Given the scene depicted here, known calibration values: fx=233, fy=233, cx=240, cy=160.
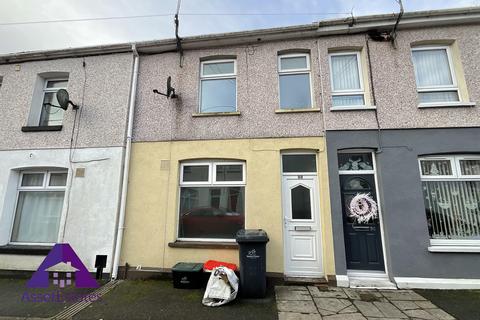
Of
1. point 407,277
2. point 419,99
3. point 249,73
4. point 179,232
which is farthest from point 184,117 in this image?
point 407,277

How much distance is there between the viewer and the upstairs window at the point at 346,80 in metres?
5.58

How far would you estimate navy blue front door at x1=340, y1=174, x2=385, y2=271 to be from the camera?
5.00 meters

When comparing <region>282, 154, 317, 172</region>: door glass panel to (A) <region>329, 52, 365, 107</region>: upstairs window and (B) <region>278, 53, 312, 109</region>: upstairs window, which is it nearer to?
(B) <region>278, 53, 312, 109</region>: upstairs window

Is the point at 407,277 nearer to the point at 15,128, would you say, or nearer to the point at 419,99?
the point at 419,99

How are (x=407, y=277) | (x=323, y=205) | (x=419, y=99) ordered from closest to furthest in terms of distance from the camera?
(x=407, y=277)
(x=323, y=205)
(x=419, y=99)

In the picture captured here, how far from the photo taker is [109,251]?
207 inches

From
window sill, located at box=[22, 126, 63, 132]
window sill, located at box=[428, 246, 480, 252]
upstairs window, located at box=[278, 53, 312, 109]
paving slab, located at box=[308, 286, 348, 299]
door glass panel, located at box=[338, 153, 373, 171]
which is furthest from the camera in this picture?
window sill, located at box=[22, 126, 63, 132]

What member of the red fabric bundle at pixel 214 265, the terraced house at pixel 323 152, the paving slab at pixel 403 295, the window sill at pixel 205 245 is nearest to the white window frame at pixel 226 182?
the terraced house at pixel 323 152

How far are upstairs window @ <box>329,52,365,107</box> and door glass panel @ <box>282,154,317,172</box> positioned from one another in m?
1.41

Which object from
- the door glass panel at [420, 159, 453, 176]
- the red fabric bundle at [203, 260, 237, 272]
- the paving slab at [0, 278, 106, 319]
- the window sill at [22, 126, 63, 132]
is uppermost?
the window sill at [22, 126, 63, 132]

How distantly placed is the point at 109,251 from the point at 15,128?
4.27 metres

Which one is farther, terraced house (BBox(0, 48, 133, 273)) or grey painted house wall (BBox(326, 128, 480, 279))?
terraced house (BBox(0, 48, 133, 273))

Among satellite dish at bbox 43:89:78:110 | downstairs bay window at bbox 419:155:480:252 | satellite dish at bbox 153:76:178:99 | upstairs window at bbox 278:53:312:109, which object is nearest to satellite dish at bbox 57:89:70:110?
satellite dish at bbox 43:89:78:110

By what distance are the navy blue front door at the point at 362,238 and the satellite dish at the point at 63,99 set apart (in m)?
7.04
